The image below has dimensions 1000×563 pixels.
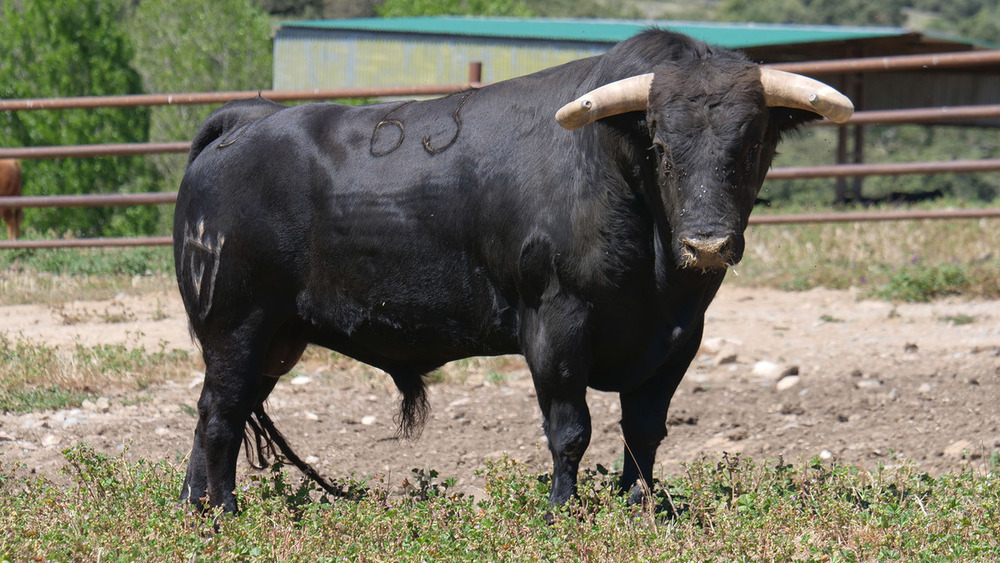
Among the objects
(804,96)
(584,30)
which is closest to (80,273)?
(804,96)

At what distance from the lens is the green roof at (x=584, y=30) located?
2027cm

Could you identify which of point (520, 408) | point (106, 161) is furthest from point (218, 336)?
point (106, 161)

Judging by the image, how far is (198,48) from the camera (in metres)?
38.4

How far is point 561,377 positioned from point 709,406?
2.51m

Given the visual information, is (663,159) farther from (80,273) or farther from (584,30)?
(584,30)

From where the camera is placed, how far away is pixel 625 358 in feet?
12.7

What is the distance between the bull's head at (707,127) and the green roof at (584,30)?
14925 mm

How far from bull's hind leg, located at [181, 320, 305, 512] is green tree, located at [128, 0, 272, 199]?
3227 centimetres

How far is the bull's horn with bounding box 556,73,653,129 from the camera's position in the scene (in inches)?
137

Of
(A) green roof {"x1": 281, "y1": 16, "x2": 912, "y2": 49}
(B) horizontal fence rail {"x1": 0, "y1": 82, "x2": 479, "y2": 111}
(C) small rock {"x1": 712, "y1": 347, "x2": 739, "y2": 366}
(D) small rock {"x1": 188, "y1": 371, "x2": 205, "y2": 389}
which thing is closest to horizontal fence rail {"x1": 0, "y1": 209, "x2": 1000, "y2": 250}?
(B) horizontal fence rail {"x1": 0, "y1": 82, "x2": 479, "y2": 111}

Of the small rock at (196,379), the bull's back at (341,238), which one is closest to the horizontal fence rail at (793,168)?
the small rock at (196,379)

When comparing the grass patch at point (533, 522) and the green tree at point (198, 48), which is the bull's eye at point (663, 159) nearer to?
the grass patch at point (533, 522)

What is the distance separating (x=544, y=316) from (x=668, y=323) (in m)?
0.43

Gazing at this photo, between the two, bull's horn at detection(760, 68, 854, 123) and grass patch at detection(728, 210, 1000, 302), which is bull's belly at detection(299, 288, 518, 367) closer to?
bull's horn at detection(760, 68, 854, 123)
